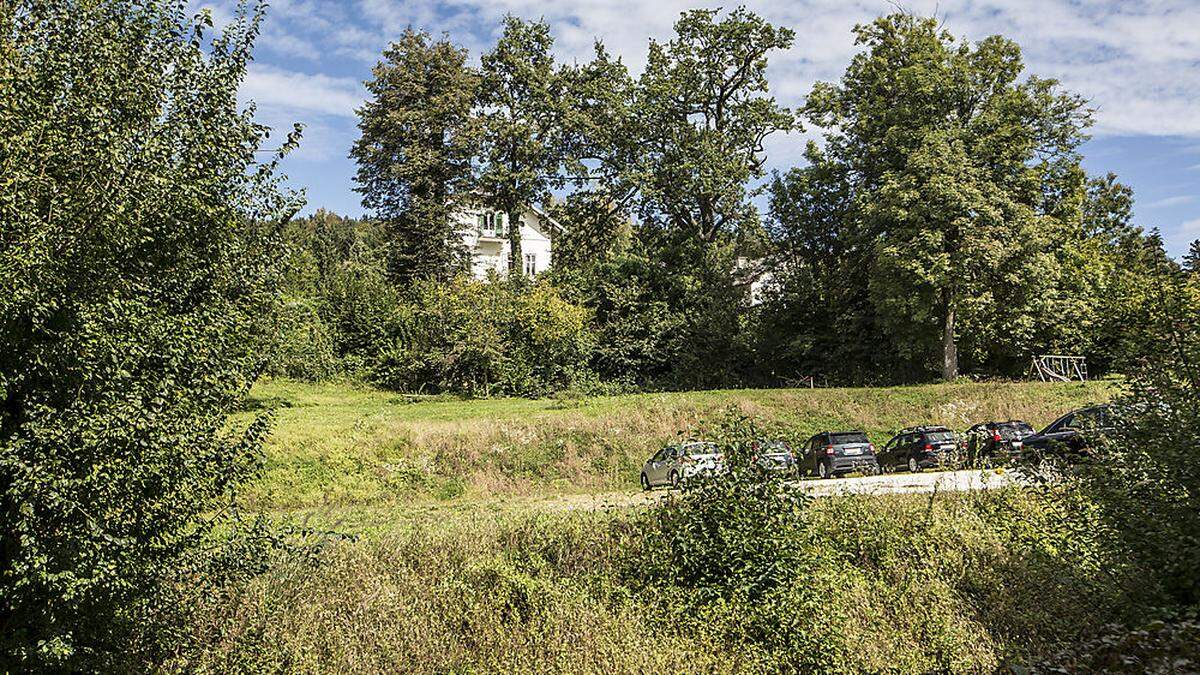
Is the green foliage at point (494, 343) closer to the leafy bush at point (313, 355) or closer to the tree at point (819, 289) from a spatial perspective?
the leafy bush at point (313, 355)

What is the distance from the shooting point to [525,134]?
138 ft

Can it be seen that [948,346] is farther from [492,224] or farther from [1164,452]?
[492,224]

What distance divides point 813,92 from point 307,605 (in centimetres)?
3571

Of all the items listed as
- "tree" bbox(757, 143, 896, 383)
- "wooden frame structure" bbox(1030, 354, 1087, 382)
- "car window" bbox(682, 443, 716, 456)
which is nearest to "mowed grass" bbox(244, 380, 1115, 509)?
"wooden frame structure" bbox(1030, 354, 1087, 382)

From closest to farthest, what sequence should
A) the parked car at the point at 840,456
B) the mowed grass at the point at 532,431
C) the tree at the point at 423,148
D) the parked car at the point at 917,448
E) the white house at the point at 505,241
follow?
the parked car at the point at 917,448 → the parked car at the point at 840,456 → the mowed grass at the point at 532,431 → the tree at the point at 423,148 → the white house at the point at 505,241

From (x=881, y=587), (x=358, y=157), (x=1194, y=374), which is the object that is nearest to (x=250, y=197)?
(x=881, y=587)

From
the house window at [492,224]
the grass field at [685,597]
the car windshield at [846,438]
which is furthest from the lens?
→ the house window at [492,224]

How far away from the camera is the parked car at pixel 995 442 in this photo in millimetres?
11292

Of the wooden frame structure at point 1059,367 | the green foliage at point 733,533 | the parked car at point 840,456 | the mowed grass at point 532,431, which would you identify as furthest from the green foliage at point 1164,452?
the wooden frame structure at point 1059,367

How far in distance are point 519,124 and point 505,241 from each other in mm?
10270

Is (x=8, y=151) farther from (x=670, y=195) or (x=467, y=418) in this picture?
(x=670, y=195)

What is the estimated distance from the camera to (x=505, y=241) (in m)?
51.0

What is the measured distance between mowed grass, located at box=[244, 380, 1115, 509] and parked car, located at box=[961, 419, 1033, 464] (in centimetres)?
429

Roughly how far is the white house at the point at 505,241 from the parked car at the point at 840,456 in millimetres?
25907
